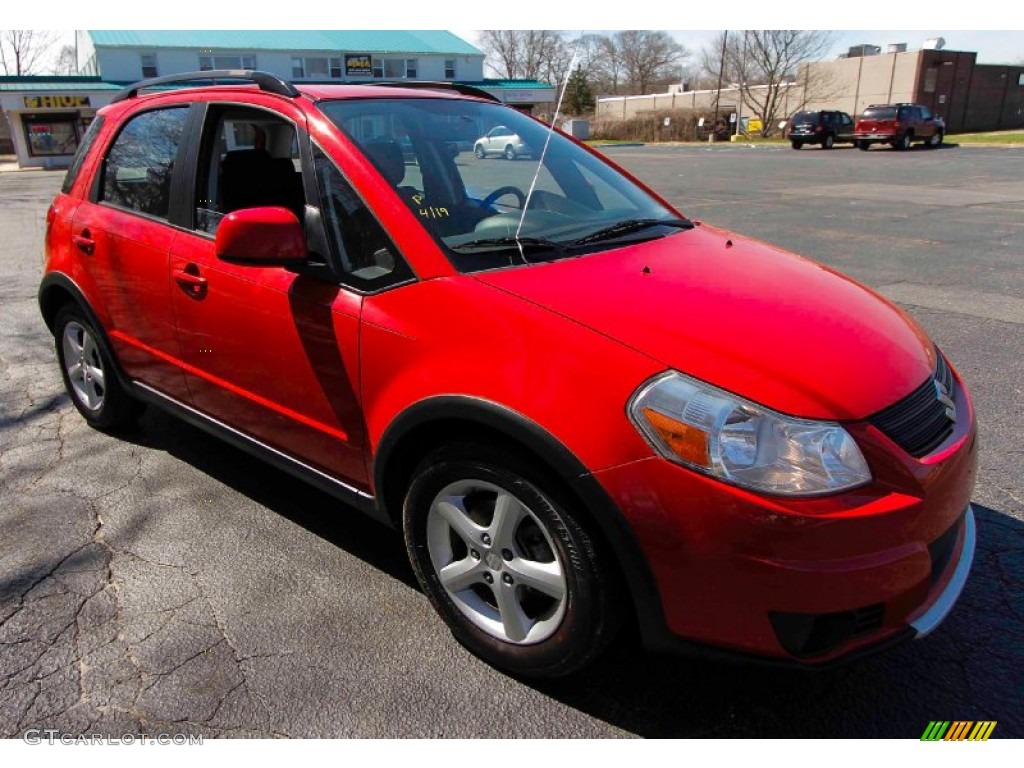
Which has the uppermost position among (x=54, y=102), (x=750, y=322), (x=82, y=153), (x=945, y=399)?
(x=54, y=102)

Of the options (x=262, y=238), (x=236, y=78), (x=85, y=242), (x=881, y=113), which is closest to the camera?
(x=262, y=238)

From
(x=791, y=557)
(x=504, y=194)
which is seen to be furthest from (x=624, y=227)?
(x=791, y=557)

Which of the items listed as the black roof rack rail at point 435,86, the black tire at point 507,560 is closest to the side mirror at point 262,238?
the black tire at point 507,560

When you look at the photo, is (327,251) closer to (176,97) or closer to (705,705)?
(176,97)

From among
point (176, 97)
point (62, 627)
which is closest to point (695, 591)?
point (62, 627)

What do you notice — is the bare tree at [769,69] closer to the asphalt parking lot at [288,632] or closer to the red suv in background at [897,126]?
the red suv in background at [897,126]

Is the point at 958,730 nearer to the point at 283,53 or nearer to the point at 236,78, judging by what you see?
the point at 236,78

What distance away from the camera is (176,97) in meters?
3.58

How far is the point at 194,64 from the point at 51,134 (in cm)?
944

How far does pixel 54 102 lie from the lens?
39375 millimetres

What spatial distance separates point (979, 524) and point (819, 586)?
1.78 metres

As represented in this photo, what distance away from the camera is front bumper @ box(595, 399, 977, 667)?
1884 millimetres

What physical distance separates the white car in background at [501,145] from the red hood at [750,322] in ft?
2.77

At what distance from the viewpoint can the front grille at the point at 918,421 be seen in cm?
208
